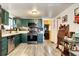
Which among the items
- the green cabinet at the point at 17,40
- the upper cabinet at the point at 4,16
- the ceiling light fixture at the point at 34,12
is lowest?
the green cabinet at the point at 17,40

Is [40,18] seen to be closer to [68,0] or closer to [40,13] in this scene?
[40,13]

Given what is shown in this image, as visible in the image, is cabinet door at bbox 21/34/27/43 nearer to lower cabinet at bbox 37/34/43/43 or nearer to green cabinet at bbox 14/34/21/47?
green cabinet at bbox 14/34/21/47

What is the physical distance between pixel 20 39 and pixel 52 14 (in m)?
1.15

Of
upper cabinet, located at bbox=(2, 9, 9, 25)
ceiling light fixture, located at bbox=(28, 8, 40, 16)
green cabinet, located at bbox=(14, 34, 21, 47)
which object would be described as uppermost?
ceiling light fixture, located at bbox=(28, 8, 40, 16)

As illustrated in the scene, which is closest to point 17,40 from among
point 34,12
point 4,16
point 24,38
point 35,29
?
point 24,38

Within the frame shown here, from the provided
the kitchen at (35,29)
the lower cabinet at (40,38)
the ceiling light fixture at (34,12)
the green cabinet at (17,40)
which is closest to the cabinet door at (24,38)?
the kitchen at (35,29)

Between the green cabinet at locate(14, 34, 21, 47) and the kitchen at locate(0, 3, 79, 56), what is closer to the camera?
the kitchen at locate(0, 3, 79, 56)

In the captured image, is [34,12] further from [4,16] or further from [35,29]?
[4,16]

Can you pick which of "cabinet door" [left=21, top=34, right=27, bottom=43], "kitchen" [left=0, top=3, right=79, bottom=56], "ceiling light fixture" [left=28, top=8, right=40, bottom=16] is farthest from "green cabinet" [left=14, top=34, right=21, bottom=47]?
"ceiling light fixture" [left=28, top=8, right=40, bottom=16]

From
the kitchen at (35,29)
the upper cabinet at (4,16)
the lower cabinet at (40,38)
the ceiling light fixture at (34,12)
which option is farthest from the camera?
the lower cabinet at (40,38)

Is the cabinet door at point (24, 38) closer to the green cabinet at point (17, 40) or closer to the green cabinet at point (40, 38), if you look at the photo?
the green cabinet at point (17, 40)

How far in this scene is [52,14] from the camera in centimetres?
358

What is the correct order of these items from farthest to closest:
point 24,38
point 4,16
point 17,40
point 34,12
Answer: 1. point 17,40
2. point 24,38
3. point 34,12
4. point 4,16

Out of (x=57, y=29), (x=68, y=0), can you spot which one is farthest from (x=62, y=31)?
(x=68, y=0)
